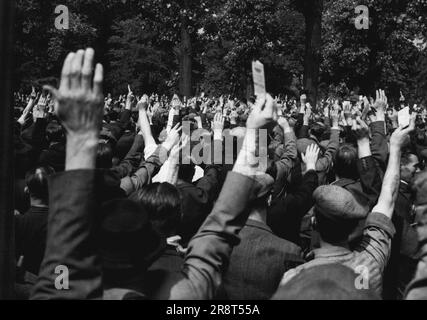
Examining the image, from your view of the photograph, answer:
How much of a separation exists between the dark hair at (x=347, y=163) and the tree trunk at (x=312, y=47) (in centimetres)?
1616

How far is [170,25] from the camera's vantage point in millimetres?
27672

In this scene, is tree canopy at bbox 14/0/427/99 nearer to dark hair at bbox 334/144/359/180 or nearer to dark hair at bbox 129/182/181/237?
dark hair at bbox 334/144/359/180

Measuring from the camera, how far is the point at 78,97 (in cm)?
230

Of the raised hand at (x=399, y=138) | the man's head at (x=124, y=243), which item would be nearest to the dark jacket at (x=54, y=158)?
the raised hand at (x=399, y=138)

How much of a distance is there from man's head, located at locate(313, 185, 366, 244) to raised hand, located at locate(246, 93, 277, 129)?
0.93 m

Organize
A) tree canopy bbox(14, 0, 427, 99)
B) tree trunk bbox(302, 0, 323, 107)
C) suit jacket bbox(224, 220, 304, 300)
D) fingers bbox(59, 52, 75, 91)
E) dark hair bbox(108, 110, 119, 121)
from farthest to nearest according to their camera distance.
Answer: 1. tree canopy bbox(14, 0, 427, 99)
2. tree trunk bbox(302, 0, 323, 107)
3. dark hair bbox(108, 110, 119, 121)
4. suit jacket bbox(224, 220, 304, 300)
5. fingers bbox(59, 52, 75, 91)

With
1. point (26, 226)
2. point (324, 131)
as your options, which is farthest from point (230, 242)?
point (324, 131)

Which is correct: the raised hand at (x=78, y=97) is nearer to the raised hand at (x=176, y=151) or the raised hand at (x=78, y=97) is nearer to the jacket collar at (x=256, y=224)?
the jacket collar at (x=256, y=224)

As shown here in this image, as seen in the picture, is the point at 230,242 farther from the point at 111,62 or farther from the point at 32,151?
the point at 111,62

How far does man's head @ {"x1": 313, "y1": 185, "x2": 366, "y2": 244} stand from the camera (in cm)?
364

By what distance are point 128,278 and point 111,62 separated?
47.5 metres

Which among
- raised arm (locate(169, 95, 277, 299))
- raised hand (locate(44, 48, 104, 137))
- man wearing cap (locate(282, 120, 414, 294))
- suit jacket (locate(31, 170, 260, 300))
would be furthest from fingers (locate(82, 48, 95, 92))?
man wearing cap (locate(282, 120, 414, 294))

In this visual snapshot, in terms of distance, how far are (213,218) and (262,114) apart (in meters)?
0.51

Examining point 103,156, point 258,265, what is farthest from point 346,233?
point 103,156
